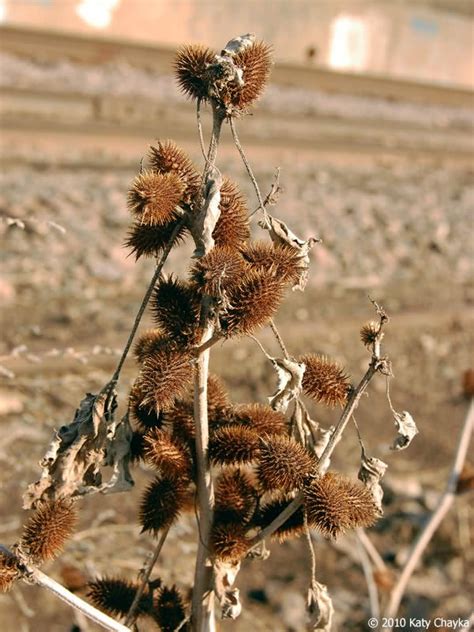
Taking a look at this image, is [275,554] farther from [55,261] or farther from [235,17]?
[235,17]

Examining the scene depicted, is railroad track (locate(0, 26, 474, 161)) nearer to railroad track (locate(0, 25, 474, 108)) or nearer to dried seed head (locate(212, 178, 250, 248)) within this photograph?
railroad track (locate(0, 25, 474, 108))

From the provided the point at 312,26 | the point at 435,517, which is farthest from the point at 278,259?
the point at 312,26

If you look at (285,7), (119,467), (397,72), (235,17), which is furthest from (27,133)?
(397,72)

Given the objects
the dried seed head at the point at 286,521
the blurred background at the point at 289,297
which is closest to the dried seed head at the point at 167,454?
the dried seed head at the point at 286,521

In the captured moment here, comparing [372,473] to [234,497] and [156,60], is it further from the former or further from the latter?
[156,60]

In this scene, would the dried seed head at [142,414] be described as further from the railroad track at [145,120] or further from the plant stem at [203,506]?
the railroad track at [145,120]

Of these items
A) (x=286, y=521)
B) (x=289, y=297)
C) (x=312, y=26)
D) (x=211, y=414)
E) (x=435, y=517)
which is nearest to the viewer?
(x=286, y=521)

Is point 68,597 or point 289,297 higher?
point 68,597
